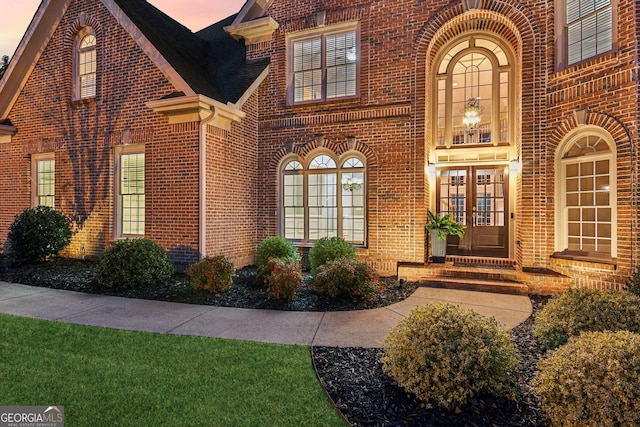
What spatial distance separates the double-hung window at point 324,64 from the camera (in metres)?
9.91

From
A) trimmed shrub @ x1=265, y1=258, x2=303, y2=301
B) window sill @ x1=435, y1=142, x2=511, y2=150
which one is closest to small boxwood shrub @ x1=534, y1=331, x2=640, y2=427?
trimmed shrub @ x1=265, y1=258, x2=303, y2=301

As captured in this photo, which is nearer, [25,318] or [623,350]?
[623,350]

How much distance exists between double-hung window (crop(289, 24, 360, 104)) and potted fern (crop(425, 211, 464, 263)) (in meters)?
4.06

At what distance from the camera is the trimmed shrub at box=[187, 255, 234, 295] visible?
6992mm

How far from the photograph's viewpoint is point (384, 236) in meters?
9.37

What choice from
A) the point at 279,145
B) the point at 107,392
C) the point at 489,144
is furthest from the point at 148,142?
the point at 489,144

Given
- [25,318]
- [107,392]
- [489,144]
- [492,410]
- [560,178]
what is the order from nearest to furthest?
[492,410] → [107,392] → [25,318] → [560,178] → [489,144]

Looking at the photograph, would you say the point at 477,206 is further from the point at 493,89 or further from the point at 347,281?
the point at 347,281

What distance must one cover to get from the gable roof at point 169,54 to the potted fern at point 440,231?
6.13 metres

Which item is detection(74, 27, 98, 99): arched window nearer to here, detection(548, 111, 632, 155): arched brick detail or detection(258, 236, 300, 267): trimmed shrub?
detection(258, 236, 300, 267): trimmed shrub

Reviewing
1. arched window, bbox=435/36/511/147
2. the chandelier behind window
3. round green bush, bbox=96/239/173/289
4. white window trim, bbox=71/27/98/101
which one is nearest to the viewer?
round green bush, bbox=96/239/173/289

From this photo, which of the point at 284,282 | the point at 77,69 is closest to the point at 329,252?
the point at 284,282

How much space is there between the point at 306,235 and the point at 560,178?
6373 mm

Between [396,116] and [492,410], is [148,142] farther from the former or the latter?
[492,410]
